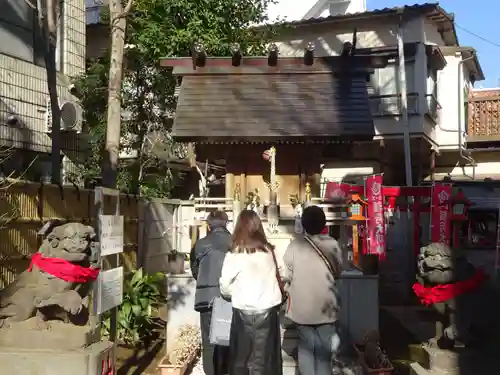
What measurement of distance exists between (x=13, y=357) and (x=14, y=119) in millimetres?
7548

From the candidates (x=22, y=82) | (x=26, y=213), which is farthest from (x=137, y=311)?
(x=22, y=82)

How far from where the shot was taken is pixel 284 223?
988 cm

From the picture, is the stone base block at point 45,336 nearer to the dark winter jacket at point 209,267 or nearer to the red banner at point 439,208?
the dark winter jacket at point 209,267

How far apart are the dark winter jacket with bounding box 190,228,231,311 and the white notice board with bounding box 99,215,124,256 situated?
0.88m

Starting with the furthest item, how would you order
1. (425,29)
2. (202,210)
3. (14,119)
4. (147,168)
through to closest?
(425,29)
(147,168)
(14,119)
(202,210)

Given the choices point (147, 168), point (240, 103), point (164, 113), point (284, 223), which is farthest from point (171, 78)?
point (284, 223)

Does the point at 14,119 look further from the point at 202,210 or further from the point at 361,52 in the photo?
the point at 361,52

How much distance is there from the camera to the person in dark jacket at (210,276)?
638 cm

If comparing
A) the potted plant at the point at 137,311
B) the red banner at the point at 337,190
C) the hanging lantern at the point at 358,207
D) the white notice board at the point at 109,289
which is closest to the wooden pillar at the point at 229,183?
the red banner at the point at 337,190

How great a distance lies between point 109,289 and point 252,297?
1636 mm

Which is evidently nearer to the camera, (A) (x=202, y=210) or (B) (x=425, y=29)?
(A) (x=202, y=210)

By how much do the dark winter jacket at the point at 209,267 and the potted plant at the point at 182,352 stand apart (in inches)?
48.2

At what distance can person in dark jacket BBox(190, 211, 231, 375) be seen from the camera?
6.38 metres

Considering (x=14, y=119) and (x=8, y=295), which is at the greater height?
(x=14, y=119)
